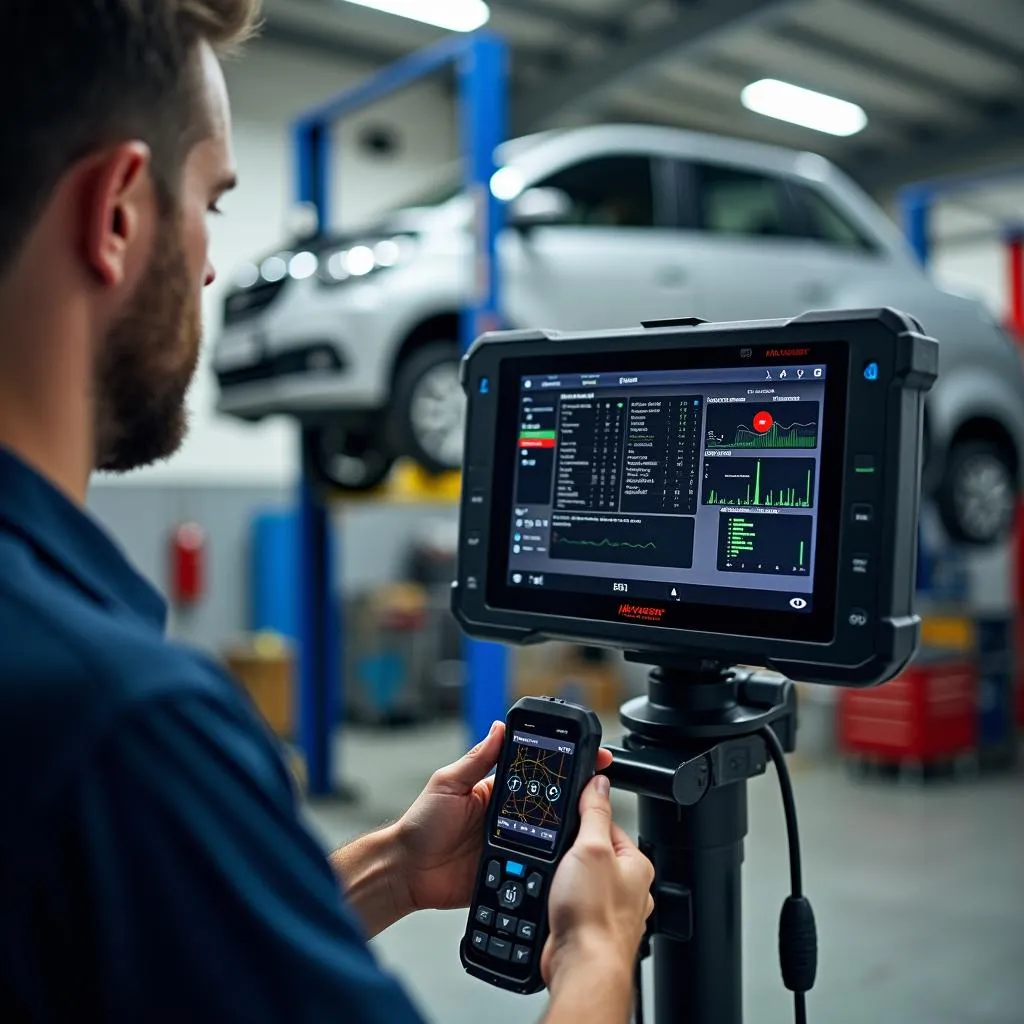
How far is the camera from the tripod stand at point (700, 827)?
1.04 metres

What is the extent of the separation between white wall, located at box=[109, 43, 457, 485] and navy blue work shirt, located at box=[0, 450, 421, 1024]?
6.60m

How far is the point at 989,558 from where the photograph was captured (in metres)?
6.58

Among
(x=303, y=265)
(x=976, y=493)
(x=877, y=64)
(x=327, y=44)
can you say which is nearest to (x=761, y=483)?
(x=303, y=265)

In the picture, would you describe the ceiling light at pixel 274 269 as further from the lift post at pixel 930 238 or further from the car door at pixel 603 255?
the lift post at pixel 930 238

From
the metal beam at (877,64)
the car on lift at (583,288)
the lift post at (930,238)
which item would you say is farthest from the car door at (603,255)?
the metal beam at (877,64)

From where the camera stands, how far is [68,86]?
65cm

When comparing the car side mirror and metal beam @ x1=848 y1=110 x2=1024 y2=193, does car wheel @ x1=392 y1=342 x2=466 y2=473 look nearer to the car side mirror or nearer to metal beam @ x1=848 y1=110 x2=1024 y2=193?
the car side mirror

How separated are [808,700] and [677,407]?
205 inches

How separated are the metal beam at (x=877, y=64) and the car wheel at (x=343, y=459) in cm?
465

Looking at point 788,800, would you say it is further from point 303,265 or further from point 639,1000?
point 303,265

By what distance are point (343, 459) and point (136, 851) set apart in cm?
469

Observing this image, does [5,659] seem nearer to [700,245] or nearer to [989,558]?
[700,245]

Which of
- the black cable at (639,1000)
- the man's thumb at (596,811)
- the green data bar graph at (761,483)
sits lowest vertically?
the black cable at (639,1000)

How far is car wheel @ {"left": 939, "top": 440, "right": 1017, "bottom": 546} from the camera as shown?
530cm
